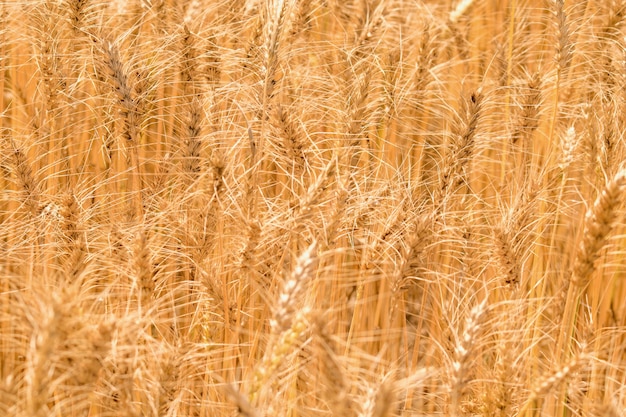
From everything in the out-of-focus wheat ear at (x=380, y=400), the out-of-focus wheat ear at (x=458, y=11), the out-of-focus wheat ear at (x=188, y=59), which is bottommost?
the out-of-focus wheat ear at (x=380, y=400)

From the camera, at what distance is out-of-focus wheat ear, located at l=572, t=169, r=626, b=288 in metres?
1.30

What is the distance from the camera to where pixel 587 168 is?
6.71 feet

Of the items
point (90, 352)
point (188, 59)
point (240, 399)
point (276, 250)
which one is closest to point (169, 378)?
point (90, 352)

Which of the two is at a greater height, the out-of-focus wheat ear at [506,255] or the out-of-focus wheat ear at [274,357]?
the out-of-focus wheat ear at [506,255]

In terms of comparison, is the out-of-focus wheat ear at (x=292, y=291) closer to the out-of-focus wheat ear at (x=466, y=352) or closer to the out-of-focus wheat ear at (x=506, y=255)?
the out-of-focus wheat ear at (x=466, y=352)

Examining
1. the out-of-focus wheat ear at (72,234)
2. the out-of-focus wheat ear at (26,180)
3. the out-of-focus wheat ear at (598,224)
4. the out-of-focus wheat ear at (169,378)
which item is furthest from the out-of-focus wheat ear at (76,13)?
the out-of-focus wheat ear at (598,224)

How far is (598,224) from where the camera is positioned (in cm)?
132

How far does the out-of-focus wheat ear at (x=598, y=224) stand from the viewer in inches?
51.2

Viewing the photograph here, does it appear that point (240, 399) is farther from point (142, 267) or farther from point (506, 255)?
point (506, 255)

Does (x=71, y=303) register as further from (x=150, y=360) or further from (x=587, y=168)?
(x=587, y=168)

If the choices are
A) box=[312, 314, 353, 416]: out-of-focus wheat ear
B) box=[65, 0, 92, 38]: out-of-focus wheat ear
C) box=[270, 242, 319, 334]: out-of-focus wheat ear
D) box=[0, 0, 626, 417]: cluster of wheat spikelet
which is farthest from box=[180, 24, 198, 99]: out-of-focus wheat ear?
box=[312, 314, 353, 416]: out-of-focus wheat ear

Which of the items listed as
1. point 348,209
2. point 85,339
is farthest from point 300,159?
point 85,339

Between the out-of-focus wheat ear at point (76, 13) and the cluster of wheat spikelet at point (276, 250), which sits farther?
the out-of-focus wheat ear at point (76, 13)

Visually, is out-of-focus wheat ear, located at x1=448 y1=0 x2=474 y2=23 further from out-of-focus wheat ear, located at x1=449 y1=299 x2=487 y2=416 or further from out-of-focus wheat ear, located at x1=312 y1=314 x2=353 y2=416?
out-of-focus wheat ear, located at x1=312 y1=314 x2=353 y2=416
